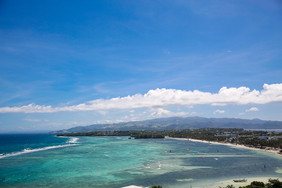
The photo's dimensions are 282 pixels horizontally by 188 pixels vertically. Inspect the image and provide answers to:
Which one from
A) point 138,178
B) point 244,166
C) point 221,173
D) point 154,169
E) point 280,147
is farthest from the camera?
point 280,147

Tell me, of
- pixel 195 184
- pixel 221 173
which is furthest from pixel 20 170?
→ pixel 221 173

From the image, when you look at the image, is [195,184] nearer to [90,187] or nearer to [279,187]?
[279,187]

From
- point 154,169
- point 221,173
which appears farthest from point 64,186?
point 221,173

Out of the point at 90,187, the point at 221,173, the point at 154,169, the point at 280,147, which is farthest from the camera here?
the point at 280,147

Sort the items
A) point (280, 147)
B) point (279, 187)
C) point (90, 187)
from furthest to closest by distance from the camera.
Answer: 1. point (280, 147)
2. point (90, 187)
3. point (279, 187)

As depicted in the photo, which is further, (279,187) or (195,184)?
(195,184)

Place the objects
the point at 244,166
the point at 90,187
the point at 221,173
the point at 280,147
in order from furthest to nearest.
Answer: the point at 280,147
the point at 244,166
the point at 221,173
the point at 90,187

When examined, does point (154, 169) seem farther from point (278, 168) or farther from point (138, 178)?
point (278, 168)

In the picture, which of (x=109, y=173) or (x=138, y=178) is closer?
(x=138, y=178)
